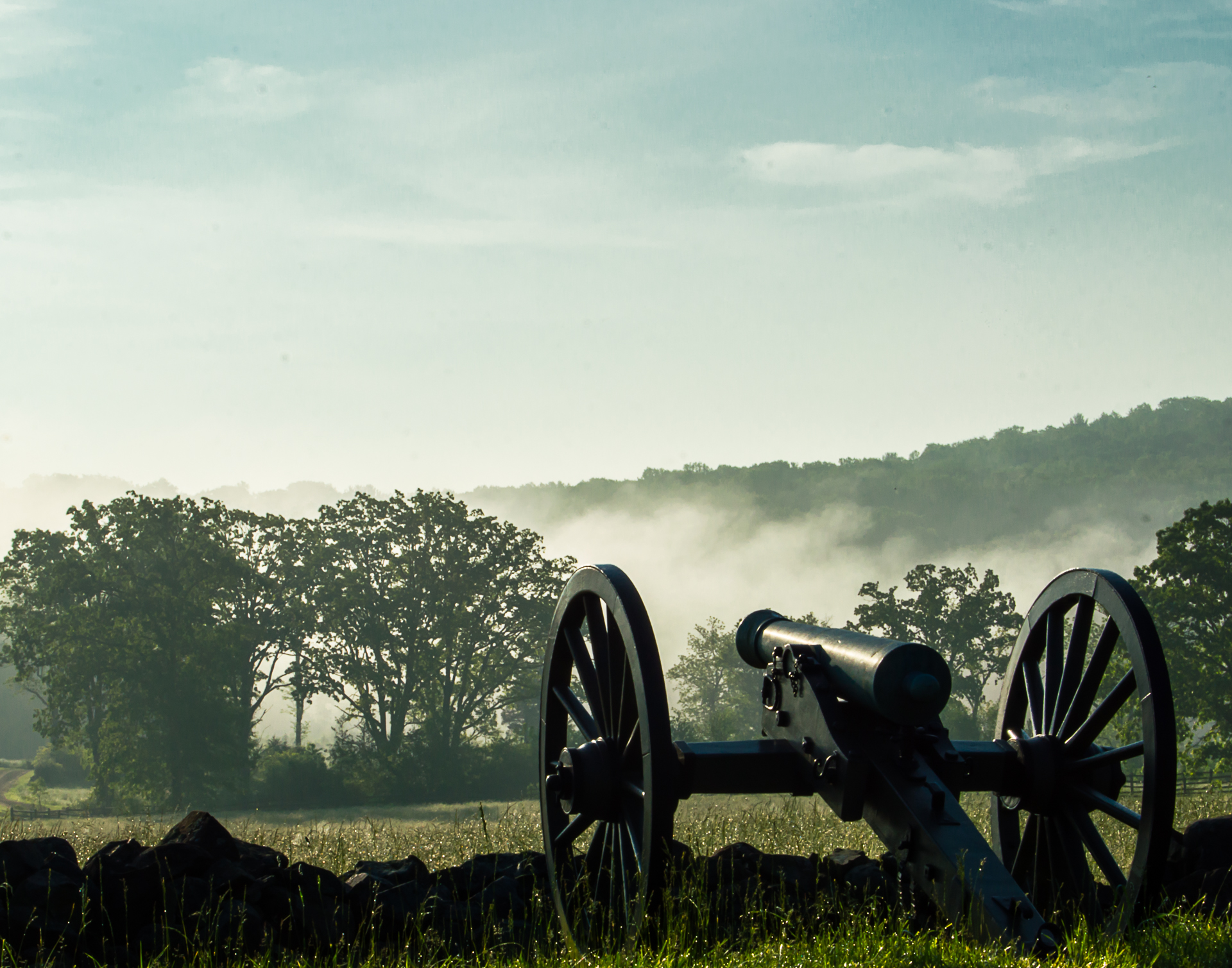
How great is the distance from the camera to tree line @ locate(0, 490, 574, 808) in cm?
4009

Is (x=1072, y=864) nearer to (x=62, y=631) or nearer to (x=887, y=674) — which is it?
(x=887, y=674)

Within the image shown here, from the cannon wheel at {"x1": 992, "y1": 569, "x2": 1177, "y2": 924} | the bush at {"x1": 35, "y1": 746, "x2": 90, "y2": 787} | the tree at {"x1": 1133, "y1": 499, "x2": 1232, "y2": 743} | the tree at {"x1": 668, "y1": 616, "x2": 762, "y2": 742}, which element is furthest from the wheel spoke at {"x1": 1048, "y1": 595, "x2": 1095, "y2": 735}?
the bush at {"x1": 35, "y1": 746, "x2": 90, "y2": 787}

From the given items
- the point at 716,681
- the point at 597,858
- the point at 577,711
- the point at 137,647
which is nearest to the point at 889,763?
the point at 597,858

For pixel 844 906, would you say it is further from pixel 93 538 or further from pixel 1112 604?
pixel 93 538

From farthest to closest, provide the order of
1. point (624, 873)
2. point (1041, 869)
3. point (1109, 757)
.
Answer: point (1041, 869) → point (1109, 757) → point (624, 873)

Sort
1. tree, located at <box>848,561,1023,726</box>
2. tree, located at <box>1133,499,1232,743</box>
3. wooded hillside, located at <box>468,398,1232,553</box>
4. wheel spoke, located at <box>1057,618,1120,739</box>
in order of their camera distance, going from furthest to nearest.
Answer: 1. wooded hillside, located at <box>468,398,1232,553</box>
2. tree, located at <box>848,561,1023,726</box>
3. tree, located at <box>1133,499,1232,743</box>
4. wheel spoke, located at <box>1057,618,1120,739</box>

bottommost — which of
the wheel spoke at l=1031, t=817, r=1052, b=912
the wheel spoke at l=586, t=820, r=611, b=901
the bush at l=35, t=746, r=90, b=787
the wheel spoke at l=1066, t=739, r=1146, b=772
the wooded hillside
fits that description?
the bush at l=35, t=746, r=90, b=787

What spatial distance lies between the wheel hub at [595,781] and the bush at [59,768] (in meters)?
61.6

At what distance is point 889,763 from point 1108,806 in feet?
4.06

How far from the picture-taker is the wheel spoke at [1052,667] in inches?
257

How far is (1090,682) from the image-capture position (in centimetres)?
612

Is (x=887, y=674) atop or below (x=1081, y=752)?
atop

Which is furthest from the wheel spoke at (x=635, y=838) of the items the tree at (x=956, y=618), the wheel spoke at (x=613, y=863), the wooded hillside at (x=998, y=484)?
the wooded hillside at (x=998, y=484)

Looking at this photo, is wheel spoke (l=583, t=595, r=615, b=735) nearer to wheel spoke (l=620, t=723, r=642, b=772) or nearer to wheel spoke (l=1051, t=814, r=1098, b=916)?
wheel spoke (l=620, t=723, r=642, b=772)
